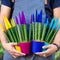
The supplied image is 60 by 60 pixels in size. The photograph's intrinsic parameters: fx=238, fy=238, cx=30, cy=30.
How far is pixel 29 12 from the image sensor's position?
1267mm

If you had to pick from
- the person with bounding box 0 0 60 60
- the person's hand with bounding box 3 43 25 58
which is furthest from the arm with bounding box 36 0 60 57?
the person's hand with bounding box 3 43 25 58

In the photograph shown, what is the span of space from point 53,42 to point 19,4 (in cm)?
27

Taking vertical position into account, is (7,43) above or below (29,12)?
Answer: below

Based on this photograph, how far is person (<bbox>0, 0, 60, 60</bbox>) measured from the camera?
4.04 feet

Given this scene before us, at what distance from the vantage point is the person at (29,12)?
1231 millimetres

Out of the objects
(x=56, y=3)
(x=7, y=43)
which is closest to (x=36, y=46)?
(x=7, y=43)

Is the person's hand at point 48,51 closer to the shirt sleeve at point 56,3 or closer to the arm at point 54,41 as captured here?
the arm at point 54,41

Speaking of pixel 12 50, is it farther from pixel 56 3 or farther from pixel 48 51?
pixel 56 3

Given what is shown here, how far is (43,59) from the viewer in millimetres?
1260

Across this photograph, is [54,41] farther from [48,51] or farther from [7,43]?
[7,43]

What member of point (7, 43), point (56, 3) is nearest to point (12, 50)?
point (7, 43)

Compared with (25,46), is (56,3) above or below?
above

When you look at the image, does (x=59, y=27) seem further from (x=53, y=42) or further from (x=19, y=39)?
(x=19, y=39)

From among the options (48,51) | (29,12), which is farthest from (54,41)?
(29,12)
